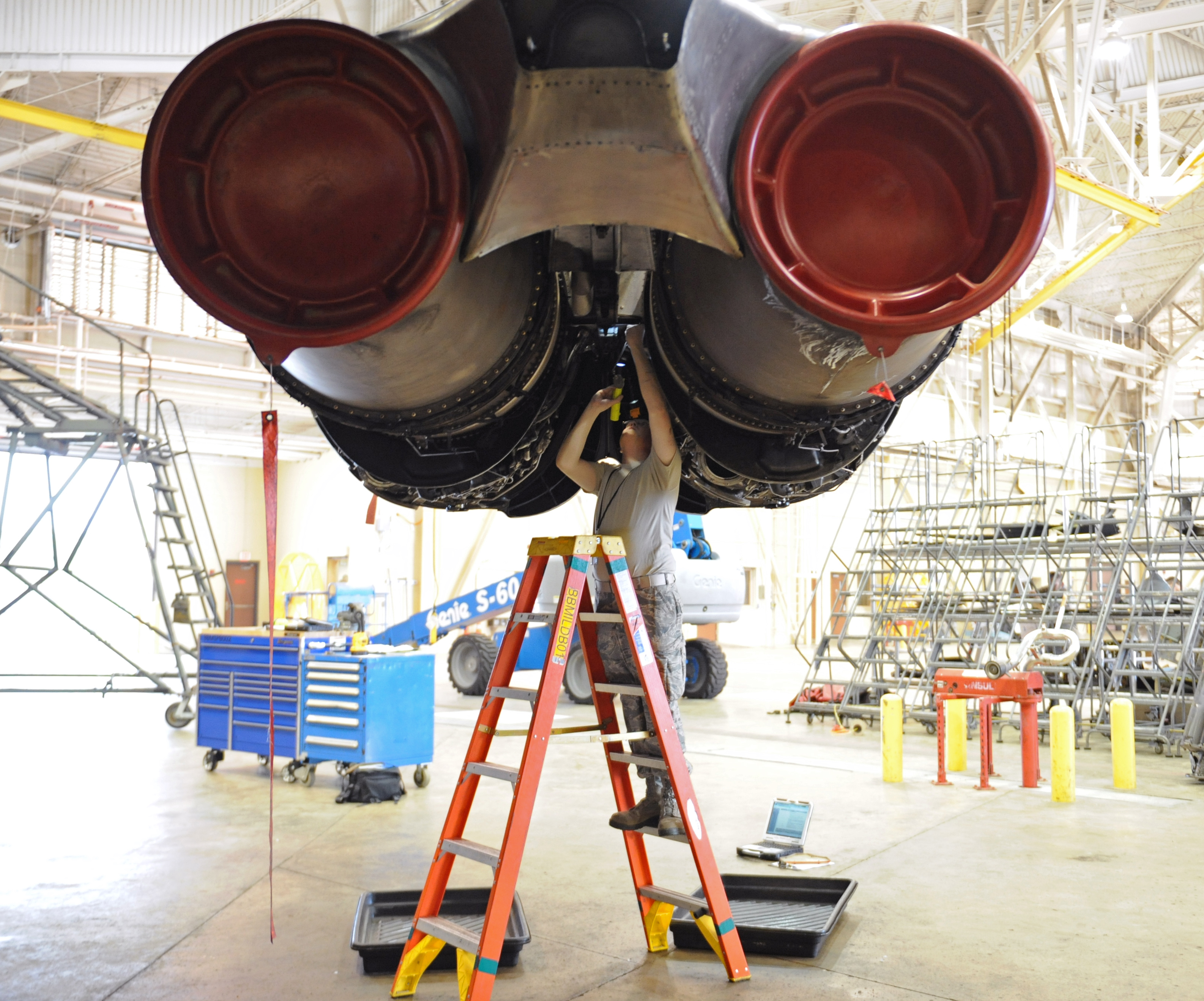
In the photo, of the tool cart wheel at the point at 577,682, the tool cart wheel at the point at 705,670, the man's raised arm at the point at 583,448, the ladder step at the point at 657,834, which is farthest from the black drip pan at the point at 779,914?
the tool cart wheel at the point at 705,670

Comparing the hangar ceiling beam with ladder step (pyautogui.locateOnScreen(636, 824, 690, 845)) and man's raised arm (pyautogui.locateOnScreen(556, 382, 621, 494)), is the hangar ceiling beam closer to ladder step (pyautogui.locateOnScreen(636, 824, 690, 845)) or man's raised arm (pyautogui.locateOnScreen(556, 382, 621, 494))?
man's raised arm (pyautogui.locateOnScreen(556, 382, 621, 494))

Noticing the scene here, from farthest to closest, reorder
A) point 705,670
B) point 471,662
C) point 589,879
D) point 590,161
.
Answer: point 471,662 < point 705,670 < point 589,879 < point 590,161

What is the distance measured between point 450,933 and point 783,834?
2.73 meters

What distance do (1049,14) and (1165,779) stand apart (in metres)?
9.07

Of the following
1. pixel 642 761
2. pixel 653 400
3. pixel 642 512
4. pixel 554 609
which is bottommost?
pixel 642 761

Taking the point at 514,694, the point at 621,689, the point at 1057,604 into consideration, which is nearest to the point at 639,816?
the point at 621,689

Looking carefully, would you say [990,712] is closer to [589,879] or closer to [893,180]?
[589,879]

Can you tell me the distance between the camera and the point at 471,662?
14.2 m

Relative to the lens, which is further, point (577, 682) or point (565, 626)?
point (577, 682)

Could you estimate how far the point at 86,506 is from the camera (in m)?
22.9

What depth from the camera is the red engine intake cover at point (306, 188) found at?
6.62ft

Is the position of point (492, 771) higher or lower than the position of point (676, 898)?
higher

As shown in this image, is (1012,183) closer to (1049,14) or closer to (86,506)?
(1049,14)

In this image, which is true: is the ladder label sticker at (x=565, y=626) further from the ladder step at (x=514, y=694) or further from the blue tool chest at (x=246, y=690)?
the blue tool chest at (x=246, y=690)
